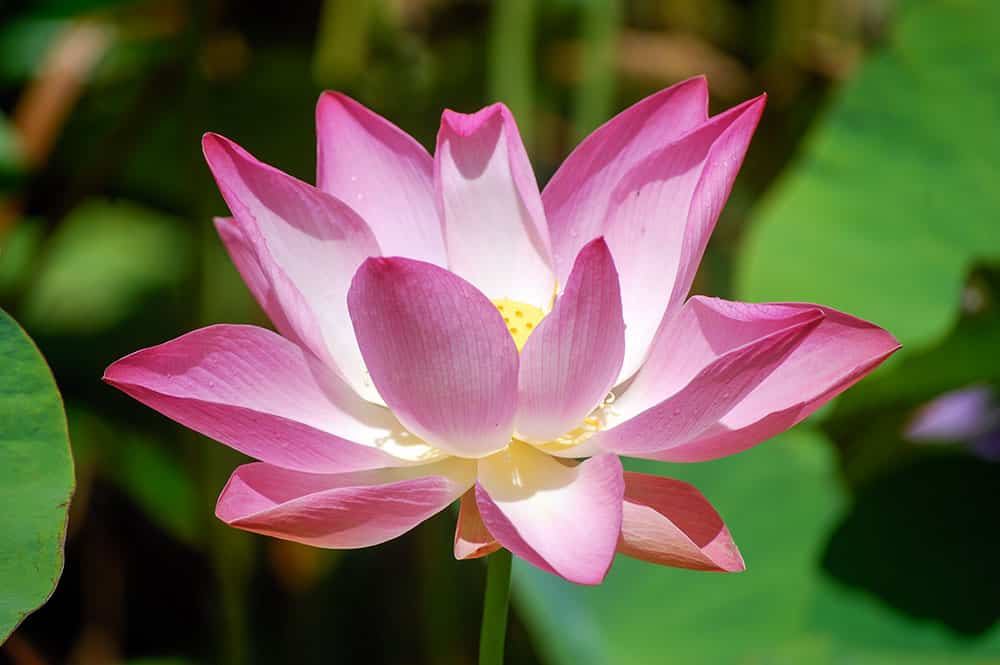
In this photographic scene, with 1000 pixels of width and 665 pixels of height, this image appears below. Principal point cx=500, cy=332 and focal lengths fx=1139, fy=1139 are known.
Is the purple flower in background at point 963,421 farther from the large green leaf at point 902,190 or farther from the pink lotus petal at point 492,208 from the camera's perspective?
the pink lotus petal at point 492,208

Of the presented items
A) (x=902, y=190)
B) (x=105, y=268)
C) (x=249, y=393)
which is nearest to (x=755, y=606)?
(x=902, y=190)

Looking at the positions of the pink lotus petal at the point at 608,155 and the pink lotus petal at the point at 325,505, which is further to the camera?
the pink lotus petal at the point at 608,155

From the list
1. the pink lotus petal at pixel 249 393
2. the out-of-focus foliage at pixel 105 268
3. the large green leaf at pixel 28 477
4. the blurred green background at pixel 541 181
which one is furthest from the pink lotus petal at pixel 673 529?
the out-of-focus foliage at pixel 105 268

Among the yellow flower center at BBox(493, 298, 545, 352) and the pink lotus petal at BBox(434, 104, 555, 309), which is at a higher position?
the pink lotus petal at BBox(434, 104, 555, 309)

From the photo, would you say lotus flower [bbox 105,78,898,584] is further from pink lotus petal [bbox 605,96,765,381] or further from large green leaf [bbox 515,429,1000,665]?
large green leaf [bbox 515,429,1000,665]

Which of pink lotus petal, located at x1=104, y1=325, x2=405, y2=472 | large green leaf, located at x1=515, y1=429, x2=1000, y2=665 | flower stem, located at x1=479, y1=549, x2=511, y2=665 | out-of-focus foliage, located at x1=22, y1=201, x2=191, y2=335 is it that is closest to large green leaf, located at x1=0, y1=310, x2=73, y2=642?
pink lotus petal, located at x1=104, y1=325, x2=405, y2=472

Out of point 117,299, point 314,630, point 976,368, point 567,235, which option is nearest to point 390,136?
point 567,235
